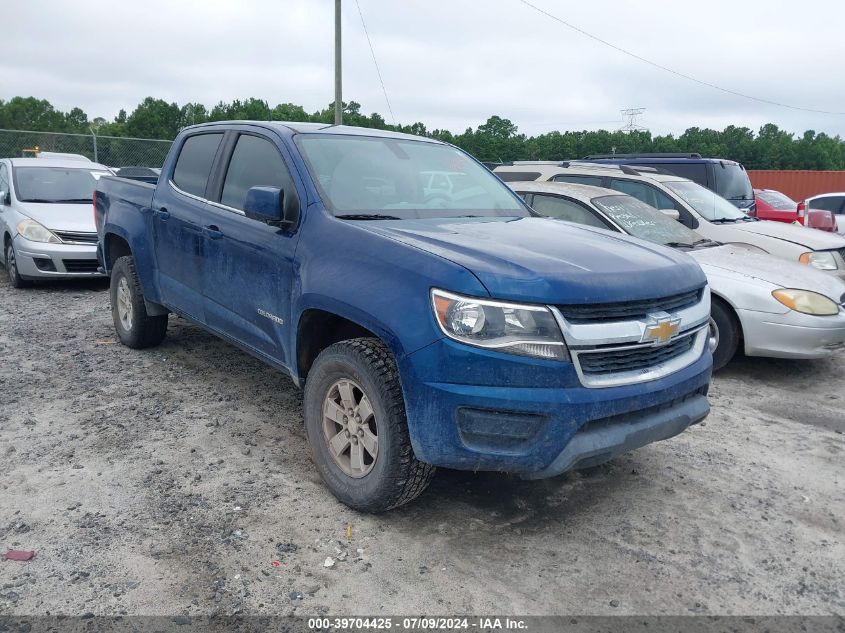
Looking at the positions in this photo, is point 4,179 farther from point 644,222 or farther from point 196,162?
point 644,222

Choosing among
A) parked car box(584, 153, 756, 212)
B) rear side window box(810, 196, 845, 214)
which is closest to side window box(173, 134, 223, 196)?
parked car box(584, 153, 756, 212)

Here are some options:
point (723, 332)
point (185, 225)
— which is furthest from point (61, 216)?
point (723, 332)

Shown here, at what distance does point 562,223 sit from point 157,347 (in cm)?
376

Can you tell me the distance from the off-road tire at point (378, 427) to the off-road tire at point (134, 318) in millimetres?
2745

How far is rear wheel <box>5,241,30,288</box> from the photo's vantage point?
348 inches

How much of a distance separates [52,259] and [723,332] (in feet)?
24.2

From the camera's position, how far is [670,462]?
414cm

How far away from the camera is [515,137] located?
54.2m

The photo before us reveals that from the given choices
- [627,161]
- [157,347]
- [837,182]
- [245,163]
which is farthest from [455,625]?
[837,182]

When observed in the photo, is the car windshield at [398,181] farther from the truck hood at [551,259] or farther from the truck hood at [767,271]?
the truck hood at [767,271]

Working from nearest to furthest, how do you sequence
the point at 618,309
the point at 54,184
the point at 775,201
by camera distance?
the point at 618,309 → the point at 54,184 → the point at 775,201

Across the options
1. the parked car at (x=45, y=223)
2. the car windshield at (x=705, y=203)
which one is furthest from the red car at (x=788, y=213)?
the parked car at (x=45, y=223)

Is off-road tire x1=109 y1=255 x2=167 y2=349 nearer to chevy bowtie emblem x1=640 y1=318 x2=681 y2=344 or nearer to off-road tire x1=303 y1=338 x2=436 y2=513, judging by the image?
off-road tire x1=303 y1=338 x2=436 y2=513

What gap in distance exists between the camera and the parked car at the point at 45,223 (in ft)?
28.1
